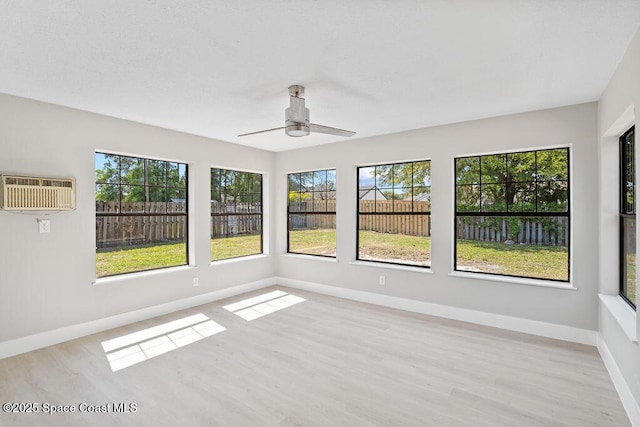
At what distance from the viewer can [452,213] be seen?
4.22 m

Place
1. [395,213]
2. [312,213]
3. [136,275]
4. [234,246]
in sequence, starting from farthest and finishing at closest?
1. [312,213]
2. [234,246]
3. [395,213]
4. [136,275]

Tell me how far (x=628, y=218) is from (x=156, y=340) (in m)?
4.64

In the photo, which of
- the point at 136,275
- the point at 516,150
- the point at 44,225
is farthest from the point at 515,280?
the point at 44,225

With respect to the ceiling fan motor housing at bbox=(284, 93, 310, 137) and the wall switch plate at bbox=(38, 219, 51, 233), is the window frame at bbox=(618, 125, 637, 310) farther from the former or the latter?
the wall switch plate at bbox=(38, 219, 51, 233)

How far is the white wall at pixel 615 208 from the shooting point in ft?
7.07

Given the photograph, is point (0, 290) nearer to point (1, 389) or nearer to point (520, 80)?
point (1, 389)

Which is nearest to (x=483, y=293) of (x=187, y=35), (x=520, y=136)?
(x=520, y=136)

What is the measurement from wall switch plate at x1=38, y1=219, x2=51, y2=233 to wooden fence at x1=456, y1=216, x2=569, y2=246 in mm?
4688

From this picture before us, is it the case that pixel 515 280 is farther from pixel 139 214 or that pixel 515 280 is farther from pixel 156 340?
pixel 139 214

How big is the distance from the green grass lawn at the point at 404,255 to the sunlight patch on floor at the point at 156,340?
944mm

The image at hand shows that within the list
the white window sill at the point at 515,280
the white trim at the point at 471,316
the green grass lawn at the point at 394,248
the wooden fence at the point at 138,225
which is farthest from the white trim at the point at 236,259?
the white window sill at the point at 515,280

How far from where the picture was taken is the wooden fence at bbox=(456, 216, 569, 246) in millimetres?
3773

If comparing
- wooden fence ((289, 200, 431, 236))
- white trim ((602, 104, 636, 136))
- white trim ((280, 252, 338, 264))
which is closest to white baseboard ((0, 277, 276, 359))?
white trim ((280, 252, 338, 264))

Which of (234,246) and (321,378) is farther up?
(234,246)
